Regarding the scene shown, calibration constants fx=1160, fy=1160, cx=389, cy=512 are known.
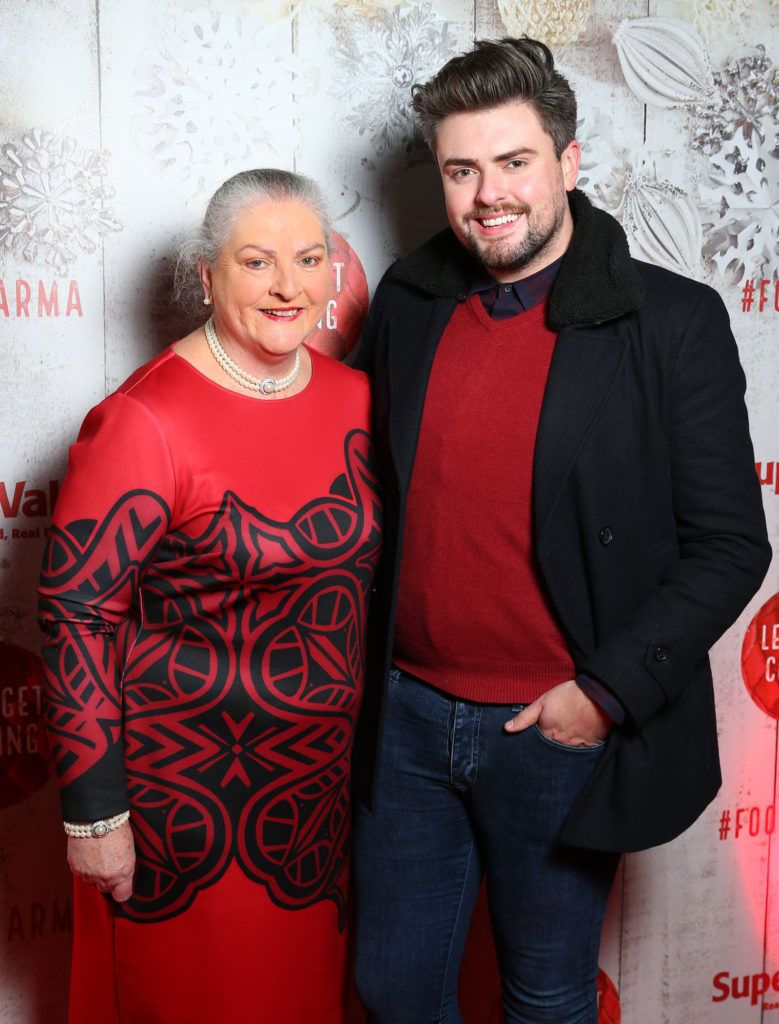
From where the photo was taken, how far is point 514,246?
1671 millimetres

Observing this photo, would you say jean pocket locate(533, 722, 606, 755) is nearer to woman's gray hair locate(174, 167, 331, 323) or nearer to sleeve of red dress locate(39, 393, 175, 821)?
sleeve of red dress locate(39, 393, 175, 821)

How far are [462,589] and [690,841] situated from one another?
1.10 m

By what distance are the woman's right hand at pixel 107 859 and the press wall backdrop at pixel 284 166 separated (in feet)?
1.72

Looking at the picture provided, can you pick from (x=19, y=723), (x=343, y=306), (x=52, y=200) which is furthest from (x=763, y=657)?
(x=52, y=200)

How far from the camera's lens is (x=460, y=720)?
5.54 ft

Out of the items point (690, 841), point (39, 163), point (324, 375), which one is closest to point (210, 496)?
point (324, 375)

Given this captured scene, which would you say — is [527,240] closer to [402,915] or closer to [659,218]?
[659,218]

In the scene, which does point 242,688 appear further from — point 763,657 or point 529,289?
point 763,657

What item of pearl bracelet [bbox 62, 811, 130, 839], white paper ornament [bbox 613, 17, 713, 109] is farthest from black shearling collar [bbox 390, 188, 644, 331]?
pearl bracelet [bbox 62, 811, 130, 839]

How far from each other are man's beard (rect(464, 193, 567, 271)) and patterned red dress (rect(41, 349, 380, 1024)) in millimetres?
291

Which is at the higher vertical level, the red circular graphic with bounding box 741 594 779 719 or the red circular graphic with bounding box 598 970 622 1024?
the red circular graphic with bounding box 741 594 779 719

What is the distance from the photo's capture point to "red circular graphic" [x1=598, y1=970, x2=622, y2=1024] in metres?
2.43

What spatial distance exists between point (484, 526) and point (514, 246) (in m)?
0.41

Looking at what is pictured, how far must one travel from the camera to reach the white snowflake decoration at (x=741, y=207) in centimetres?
224
